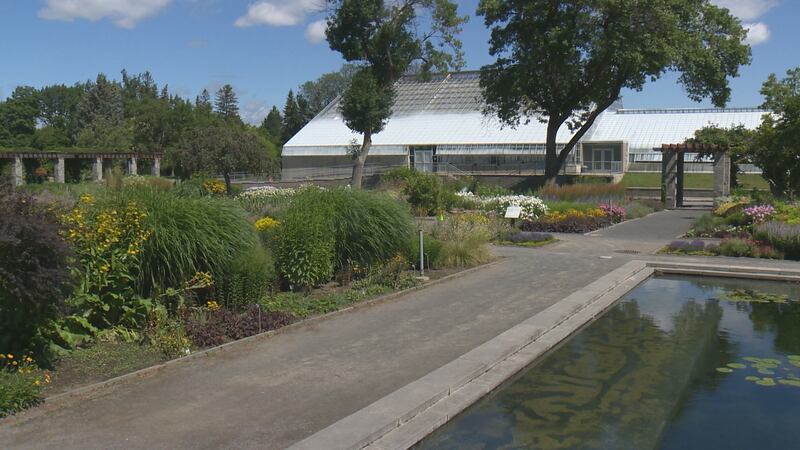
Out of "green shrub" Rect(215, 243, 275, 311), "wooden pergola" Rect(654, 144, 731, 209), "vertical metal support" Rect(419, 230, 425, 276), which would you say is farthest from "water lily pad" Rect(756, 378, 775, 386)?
"wooden pergola" Rect(654, 144, 731, 209)

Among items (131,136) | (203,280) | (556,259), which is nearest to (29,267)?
(203,280)

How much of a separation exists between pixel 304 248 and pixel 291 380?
4.87m

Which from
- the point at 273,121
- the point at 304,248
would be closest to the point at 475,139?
the point at 304,248

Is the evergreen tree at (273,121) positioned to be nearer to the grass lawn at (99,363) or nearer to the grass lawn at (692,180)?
the grass lawn at (692,180)

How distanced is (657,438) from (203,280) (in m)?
6.25

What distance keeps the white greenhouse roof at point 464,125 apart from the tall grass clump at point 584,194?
74.6ft

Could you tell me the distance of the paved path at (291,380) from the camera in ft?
20.7

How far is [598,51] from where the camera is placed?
36125 mm

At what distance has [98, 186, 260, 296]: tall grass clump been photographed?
10094mm

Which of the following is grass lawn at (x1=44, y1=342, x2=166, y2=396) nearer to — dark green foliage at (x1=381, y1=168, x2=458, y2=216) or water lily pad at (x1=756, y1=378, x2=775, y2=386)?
water lily pad at (x1=756, y1=378, x2=775, y2=386)

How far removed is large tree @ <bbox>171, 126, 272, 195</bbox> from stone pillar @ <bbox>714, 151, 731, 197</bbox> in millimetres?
22822

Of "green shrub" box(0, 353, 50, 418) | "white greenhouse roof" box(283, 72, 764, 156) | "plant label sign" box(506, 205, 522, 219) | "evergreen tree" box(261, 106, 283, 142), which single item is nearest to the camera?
"green shrub" box(0, 353, 50, 418)

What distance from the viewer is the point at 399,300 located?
12703mm

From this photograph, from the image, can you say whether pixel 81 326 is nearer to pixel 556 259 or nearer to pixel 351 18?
pixel 556 259
